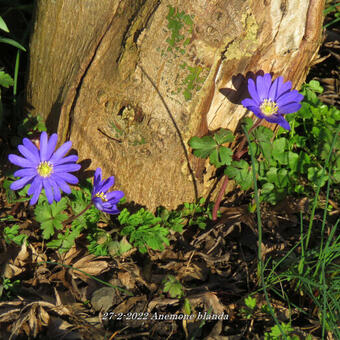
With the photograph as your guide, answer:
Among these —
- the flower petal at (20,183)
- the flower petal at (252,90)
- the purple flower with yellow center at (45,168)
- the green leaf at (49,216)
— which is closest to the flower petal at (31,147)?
the purple flower with yellow center at (45,168)

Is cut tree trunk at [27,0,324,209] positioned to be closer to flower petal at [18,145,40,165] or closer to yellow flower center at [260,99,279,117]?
yellow flower center at [260,99,279,117]

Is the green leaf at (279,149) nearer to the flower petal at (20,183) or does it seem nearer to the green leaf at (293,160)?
the green leaf at (293,160)

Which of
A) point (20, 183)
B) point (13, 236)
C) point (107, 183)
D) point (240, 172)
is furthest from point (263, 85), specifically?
point (13, 236)

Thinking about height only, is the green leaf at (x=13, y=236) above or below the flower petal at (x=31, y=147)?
below

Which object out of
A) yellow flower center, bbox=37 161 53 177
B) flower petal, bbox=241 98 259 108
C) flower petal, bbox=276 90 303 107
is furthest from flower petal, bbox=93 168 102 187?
flower petal, bbox=276 90 303 107

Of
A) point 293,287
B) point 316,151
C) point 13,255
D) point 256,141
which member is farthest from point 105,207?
point 316,151
